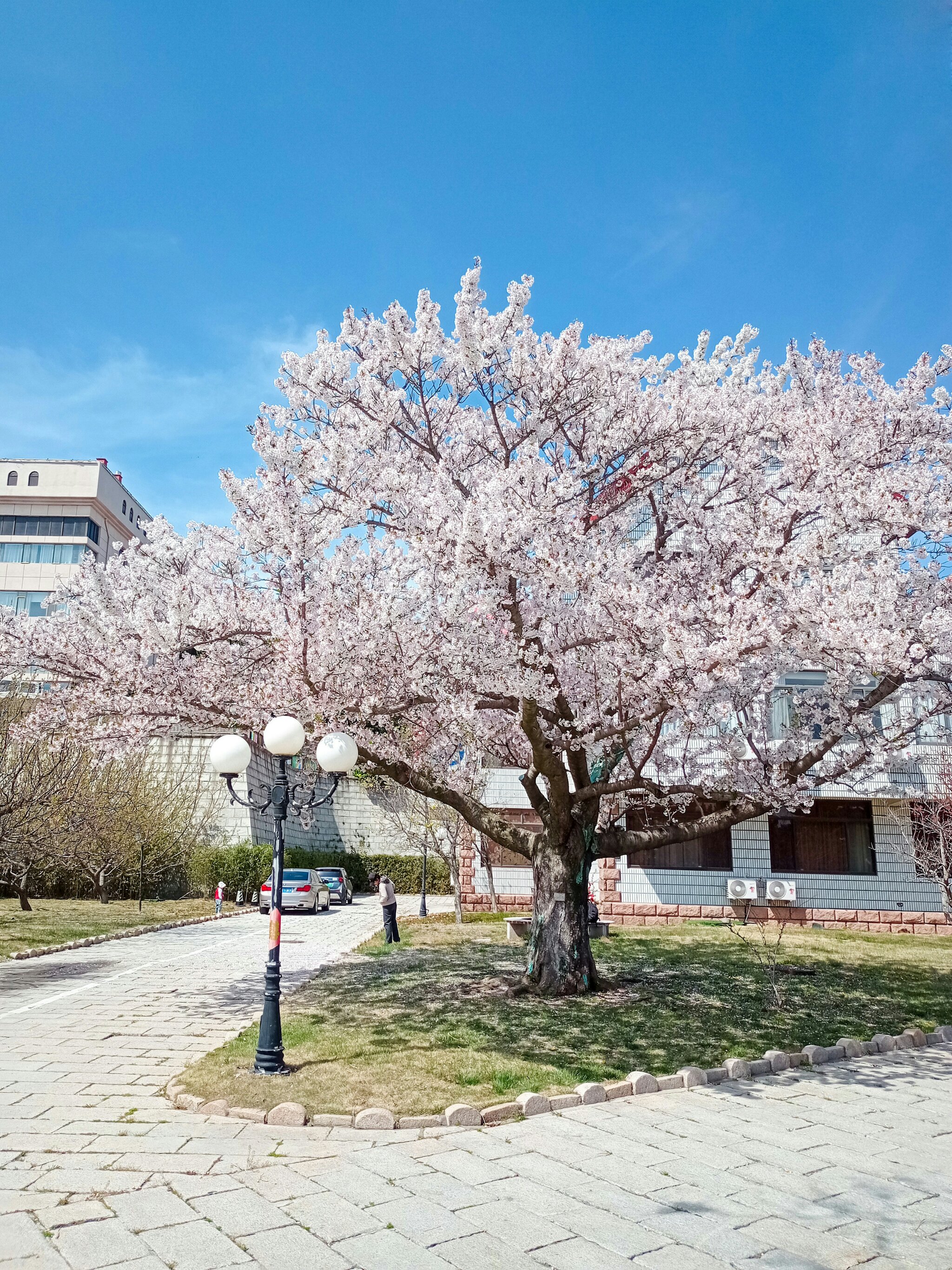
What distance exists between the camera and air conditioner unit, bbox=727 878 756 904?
21328 mm

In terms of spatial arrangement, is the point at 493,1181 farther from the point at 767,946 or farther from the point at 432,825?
the point at 432,825

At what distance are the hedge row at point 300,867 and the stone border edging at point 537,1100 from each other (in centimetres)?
1758

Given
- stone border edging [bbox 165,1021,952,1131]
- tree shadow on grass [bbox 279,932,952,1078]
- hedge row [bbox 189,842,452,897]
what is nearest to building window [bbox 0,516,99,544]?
hedge row [bbox 189,842,452,897]

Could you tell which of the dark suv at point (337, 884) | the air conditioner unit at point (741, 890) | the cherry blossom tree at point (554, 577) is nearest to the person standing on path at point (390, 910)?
the cherry blossom tree at point (554, 577)

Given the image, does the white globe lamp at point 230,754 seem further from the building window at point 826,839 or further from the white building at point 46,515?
the white building at point 46,515

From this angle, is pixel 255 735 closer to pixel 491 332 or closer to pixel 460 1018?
pixel 460 1018

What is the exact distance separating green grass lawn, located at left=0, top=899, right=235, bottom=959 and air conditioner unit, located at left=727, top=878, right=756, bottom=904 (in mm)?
13119

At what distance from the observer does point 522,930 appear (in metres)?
17.5

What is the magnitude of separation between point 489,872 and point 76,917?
33.2ft

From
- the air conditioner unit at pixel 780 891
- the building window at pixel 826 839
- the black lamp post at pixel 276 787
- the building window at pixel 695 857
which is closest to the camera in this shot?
the black lamp post at pixel 276 787

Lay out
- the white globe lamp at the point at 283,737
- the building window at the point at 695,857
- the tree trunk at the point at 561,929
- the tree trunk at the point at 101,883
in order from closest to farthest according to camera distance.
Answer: the white globe lamp at the point at 283,737 < the tree trunk at the point at 561,929 < the building window at the point at 695,857 < the tree trunk at the point at 101,883

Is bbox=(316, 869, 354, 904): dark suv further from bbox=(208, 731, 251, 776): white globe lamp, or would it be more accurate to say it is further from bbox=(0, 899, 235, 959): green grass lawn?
bbox=(208, 731, 251, 776): white globe lamp

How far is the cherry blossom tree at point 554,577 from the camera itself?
8.61m

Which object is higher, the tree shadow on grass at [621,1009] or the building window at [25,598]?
the building window at [25,598]
